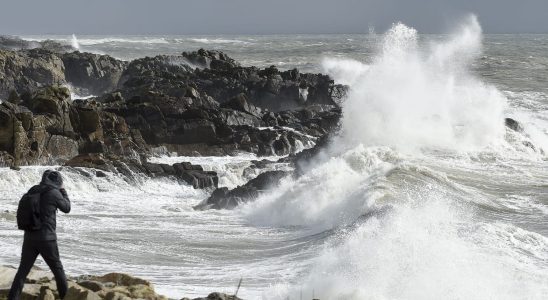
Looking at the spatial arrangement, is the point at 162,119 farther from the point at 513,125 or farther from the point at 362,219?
the point at 513,125

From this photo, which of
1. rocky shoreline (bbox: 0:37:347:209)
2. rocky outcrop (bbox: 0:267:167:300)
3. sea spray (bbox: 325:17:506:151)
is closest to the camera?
rocky outcrop (bbox: 0:267:167:300)

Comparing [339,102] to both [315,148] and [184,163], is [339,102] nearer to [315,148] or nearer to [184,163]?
[315,148]

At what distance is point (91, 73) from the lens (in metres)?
42.0

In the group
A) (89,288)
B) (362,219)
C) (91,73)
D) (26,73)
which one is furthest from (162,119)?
(91,73)

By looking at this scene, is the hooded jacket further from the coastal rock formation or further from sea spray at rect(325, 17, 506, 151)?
sea spray at rect(325, 17, 506, 151)

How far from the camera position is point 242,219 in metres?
17.2

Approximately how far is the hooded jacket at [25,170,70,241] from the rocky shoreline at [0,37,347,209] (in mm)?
11451

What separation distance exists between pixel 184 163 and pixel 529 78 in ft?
116

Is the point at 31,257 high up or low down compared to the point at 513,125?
up

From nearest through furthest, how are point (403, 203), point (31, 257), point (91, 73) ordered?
point (31, 257), point (403, 203), point (91, 73)

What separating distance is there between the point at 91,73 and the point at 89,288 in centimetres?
3544

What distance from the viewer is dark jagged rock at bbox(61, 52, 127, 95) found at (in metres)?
41.4

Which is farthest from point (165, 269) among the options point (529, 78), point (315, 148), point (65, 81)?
point (529, 78)

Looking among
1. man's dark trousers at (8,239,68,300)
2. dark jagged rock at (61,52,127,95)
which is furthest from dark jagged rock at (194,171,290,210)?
dark jagged rock at (61,52,127,95)
